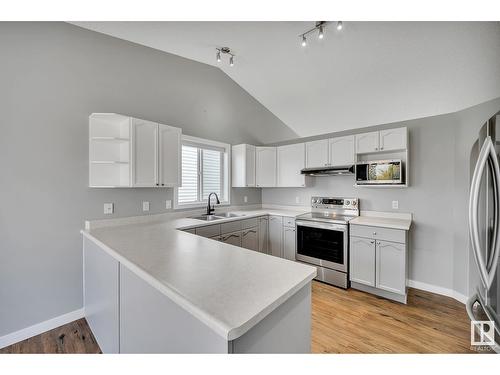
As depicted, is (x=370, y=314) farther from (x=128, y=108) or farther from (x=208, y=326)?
(x=128, y=108)

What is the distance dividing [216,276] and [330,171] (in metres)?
2.68

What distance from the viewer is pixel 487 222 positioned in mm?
1130

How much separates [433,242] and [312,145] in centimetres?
205

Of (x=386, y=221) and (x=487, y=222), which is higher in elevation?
(x=487, y=222)

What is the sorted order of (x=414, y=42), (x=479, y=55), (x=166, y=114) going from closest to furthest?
1. (x=479, y=55)
2. (x=414, y=42)
3. (x=166, y=114)

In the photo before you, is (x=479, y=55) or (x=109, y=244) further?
(x=479, y=55)

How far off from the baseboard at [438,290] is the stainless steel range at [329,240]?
88 cm

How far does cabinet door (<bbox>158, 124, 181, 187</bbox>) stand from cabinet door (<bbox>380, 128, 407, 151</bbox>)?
2.66 m

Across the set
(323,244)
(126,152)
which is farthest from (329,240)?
(126,152)

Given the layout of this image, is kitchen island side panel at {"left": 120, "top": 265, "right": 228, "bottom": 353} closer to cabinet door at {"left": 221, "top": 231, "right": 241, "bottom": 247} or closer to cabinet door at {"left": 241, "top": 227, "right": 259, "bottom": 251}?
cabinet door at {"left": 221, "top": 231, "right": 241, "bottom": 247}

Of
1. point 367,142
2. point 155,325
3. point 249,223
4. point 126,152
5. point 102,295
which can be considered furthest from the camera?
point 249,223

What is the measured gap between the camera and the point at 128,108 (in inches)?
101

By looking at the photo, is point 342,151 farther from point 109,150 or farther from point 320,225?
point 109,150
